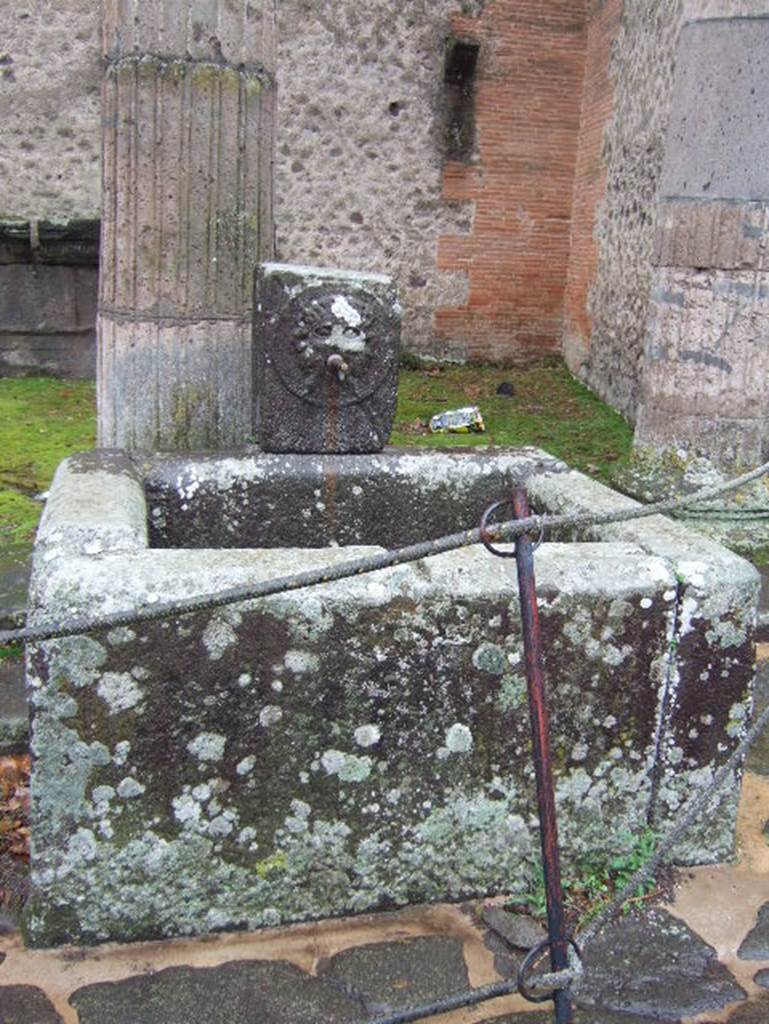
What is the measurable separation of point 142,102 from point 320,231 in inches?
315

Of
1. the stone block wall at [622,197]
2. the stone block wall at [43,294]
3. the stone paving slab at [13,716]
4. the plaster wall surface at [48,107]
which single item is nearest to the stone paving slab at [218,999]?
the stone paving slab at [13,716]

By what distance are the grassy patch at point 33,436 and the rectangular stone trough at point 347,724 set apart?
2132 millimetres

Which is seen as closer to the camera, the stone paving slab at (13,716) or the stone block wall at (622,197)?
the stone paving slab at (13,716)

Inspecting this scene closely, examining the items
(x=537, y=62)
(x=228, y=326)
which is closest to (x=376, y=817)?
(x=228, y=326)

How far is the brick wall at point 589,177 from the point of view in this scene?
32.9ft

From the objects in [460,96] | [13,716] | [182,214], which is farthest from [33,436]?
[460,96]

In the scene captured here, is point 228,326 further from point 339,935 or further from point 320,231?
point 320,231

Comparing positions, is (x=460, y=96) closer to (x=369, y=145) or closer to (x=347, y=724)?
(x=369, y=145)

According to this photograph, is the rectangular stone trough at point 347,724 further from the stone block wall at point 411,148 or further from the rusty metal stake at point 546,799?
the stone block wall at point 411,148

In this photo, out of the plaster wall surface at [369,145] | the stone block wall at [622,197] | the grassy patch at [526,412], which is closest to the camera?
the grassy patch at [526,412]

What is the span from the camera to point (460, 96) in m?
10.6

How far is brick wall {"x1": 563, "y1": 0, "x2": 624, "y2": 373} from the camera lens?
10023 mm

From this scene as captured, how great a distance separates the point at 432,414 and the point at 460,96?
4.16 m

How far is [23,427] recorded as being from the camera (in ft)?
22.2
